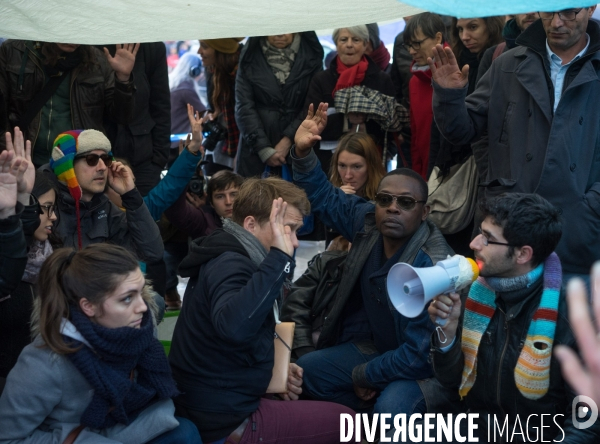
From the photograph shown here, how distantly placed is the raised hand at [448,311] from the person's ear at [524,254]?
0.95 ft

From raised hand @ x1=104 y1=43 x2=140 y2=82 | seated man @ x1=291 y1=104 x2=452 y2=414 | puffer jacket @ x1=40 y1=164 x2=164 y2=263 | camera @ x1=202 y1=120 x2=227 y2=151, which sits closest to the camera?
seated man @ x1=291 y1=104 x2=452 y2=414

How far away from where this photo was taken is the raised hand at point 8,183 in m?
3.14

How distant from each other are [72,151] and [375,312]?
5.66ft

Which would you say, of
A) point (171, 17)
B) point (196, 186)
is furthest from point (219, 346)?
point (196, 186)

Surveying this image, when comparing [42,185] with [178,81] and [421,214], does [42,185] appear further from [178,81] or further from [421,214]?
[178,81]

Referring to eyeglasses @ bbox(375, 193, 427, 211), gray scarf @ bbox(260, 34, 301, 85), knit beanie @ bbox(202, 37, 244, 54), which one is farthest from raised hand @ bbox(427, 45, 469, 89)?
knit beanie @ bbox(202, 37, 244, 54)

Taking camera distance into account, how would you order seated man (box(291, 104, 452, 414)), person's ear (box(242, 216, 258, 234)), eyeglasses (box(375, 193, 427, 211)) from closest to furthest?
1. person's ear (box(242, 216, 258, 234))
2. seated man (box(291, 104, 452, 414))
3. eyeglasses (box(375, 193, 427, 211))

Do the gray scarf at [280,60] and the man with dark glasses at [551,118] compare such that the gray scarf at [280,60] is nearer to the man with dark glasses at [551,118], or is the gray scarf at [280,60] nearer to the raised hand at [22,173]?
the man with dark glasses at [551,118]

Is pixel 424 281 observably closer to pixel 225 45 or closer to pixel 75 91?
pixel 75 91

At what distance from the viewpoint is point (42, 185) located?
12.5 ft

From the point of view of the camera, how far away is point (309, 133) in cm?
421

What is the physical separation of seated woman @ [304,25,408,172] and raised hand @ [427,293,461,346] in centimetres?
262

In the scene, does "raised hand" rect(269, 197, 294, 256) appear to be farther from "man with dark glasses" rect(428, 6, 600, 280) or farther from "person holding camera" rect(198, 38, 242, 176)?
"person holding camera" rect(198, 38, 242, 176)

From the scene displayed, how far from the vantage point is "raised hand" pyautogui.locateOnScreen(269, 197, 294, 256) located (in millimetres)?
3133
